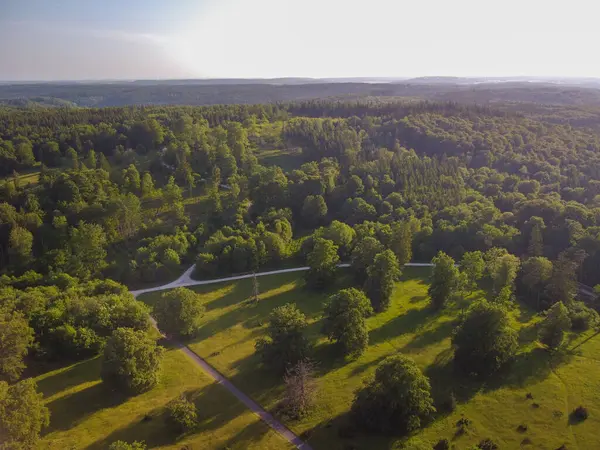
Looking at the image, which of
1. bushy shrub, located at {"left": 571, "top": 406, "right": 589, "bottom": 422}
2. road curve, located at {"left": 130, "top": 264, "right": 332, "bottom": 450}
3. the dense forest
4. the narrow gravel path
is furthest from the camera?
the dense forest

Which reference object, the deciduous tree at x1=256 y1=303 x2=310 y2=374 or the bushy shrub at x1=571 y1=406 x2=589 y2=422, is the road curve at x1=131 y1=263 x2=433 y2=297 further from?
the bushy shrub at x1=571 y1=406 x2=589 y2=422

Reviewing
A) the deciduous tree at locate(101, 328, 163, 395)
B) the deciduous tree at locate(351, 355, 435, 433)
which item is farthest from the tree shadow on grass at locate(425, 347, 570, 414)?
the deciduous tree at locate(101, 328, 163, 395)

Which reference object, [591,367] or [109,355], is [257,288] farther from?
[591,367]

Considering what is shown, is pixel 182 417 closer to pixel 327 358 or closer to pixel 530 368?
pixel 327 358

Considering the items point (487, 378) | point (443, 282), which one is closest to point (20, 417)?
point (487, 378)

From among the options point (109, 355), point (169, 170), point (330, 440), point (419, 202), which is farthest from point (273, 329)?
point (169, 170)

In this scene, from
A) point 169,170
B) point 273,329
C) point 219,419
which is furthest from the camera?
point 169,170
